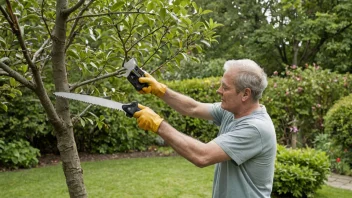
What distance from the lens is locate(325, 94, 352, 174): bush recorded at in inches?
259

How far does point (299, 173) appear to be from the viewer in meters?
5.04

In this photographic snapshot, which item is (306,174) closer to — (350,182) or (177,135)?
(350,182)

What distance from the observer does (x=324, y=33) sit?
14.2m

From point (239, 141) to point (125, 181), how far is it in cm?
434

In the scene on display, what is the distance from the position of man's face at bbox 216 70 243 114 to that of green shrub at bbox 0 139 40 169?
564cm

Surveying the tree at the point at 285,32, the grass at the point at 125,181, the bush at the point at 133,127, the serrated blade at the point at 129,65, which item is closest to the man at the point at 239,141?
the serrated blade at the point at 129,65

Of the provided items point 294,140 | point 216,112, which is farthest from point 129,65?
point 294,140

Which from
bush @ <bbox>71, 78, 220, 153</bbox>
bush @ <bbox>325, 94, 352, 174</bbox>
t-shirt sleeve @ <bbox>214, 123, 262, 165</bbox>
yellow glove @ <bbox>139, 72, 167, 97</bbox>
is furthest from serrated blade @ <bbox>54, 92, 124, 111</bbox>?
bush @ <bbox>325, 94, 352, 174</bbox>

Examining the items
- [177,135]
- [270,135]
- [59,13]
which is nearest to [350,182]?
[270,135]

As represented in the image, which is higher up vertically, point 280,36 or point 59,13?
point 280,36

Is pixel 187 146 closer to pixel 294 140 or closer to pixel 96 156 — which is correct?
pixel 96 156

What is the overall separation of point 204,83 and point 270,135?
704 cm

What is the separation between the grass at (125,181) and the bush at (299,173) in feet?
1.70

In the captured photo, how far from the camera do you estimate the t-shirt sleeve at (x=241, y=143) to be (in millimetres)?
2023
